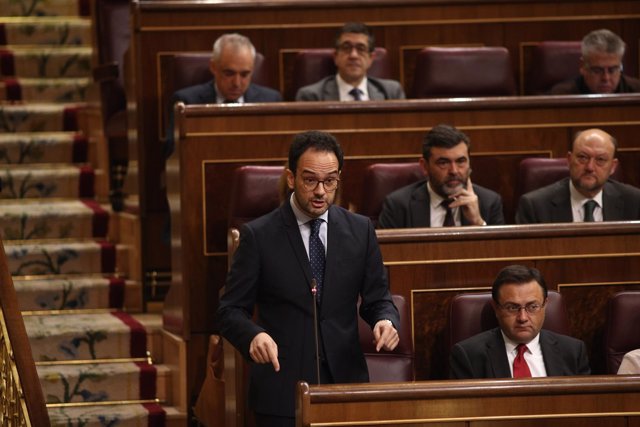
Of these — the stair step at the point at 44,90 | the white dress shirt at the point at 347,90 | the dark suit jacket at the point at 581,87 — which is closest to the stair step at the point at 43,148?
the stair step at the point at 44,90

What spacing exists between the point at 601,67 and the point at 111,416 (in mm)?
1523

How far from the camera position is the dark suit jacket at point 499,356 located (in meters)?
2.56

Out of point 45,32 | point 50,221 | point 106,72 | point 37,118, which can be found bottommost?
point 50,221

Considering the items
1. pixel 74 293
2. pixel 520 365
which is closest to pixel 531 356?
pixel 520 365

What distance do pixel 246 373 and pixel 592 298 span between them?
2.35 feet

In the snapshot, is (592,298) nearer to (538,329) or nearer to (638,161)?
(538,329)

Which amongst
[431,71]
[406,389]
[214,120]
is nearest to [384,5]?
[431,71]

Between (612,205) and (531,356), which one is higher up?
(612,205)

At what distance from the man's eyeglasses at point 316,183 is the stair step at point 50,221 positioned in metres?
1.67

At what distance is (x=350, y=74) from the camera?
3.62 meters

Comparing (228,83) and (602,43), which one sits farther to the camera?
(602,43)

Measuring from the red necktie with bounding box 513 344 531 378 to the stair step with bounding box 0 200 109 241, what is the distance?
1.62 meters

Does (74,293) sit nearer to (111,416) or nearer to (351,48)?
(111,416)

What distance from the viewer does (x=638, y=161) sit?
3432 mm
